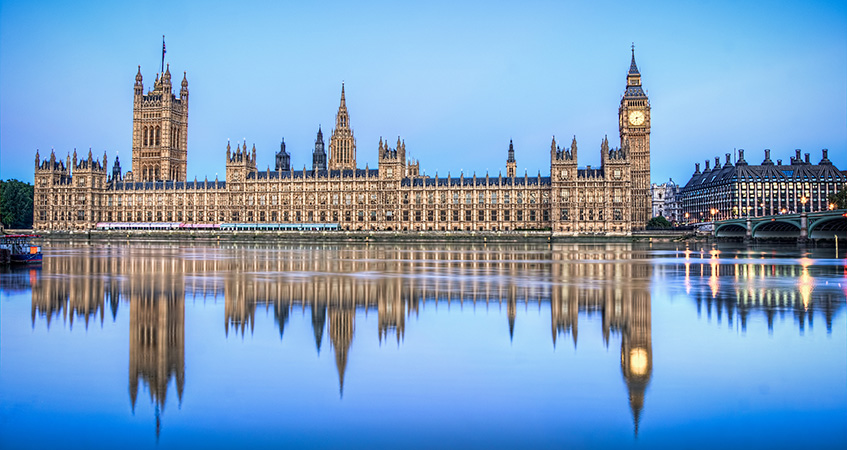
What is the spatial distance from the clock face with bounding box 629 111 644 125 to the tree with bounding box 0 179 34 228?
11780cm

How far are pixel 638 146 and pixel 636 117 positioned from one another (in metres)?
5.68

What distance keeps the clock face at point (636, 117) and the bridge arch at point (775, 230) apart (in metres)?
44.8

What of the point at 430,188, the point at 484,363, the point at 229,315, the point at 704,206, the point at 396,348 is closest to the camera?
the point at 484,363

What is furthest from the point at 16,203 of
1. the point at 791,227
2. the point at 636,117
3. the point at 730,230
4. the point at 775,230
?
the point at 791,227

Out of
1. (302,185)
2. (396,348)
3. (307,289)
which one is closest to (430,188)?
(302,185)

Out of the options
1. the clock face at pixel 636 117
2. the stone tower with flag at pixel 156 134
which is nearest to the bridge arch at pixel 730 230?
the clock face at pixel 636 117

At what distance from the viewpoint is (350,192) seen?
128m

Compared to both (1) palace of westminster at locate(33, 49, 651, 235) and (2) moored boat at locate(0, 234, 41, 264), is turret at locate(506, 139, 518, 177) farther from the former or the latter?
(2) moored boat at locate(0, 234, 41, 264)

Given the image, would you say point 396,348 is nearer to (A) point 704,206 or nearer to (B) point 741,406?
(B) point 741,406

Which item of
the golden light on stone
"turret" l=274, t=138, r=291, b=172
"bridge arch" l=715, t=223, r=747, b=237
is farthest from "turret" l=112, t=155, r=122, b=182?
the golden light on stone

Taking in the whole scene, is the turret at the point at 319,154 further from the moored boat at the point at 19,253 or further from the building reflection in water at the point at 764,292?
the building reflection in water at the point at 764,292

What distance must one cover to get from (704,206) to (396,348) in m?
196

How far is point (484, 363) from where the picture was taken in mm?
13508

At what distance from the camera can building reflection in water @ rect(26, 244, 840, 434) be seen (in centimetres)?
1478
